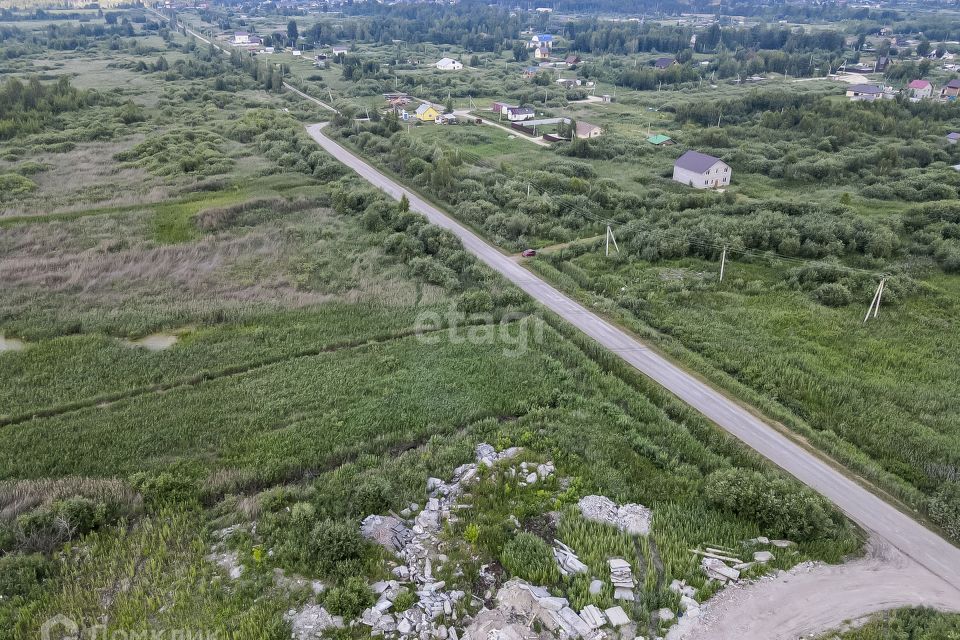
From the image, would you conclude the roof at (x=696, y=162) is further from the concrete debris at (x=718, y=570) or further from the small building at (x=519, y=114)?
the concrete debris at (x=718, y=570)

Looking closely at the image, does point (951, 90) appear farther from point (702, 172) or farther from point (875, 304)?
point (875, 304)

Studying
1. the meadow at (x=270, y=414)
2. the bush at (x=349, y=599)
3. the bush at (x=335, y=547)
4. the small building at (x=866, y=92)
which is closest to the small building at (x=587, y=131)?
the meadow at (x=270, y=414)

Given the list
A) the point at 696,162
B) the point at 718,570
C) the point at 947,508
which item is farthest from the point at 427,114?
the point at 718,570

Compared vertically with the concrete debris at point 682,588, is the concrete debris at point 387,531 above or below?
below

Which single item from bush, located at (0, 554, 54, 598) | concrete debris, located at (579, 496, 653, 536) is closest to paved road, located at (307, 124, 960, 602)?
concrete debris, located at (579, 496, 653, 536)

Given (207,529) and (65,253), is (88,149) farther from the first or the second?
(207,529)

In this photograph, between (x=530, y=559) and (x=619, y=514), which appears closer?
(x=530, y=559)
